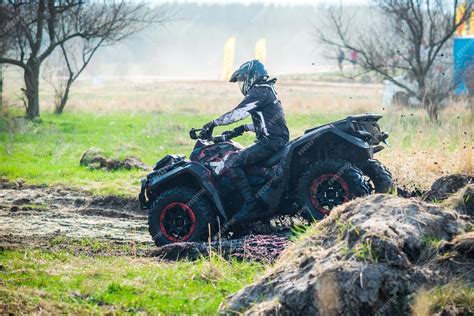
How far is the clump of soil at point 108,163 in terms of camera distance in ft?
57.1

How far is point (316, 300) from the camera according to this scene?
630cm

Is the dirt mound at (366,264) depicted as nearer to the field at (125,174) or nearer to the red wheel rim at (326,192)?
the field at (125,174)

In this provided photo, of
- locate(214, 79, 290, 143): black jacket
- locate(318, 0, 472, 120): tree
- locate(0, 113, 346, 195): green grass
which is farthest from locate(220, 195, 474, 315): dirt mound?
locate(318, 0, 472, 120): tree

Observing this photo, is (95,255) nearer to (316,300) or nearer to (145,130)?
(316,300)

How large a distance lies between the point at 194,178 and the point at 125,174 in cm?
606

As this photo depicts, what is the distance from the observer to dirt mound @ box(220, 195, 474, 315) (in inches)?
248

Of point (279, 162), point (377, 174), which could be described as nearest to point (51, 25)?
point (279, 162)

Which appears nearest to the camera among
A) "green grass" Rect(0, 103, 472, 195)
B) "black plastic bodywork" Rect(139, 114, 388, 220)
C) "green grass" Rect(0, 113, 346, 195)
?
"black plastic bodywork" Rect(139, 114, 388, 220)

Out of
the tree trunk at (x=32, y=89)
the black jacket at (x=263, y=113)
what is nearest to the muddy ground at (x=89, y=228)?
the black jacket at (x=263, y=113)

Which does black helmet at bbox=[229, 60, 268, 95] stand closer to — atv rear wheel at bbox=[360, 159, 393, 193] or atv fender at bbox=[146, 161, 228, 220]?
atv fender at bbox=[146, 161, 228, 220]

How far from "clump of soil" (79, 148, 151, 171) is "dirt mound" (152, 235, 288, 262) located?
25.5 ft

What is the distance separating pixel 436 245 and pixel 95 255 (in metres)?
4.49

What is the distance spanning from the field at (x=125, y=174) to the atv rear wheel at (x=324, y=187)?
1.73 m

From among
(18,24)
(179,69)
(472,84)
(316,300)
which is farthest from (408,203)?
(179,69)
